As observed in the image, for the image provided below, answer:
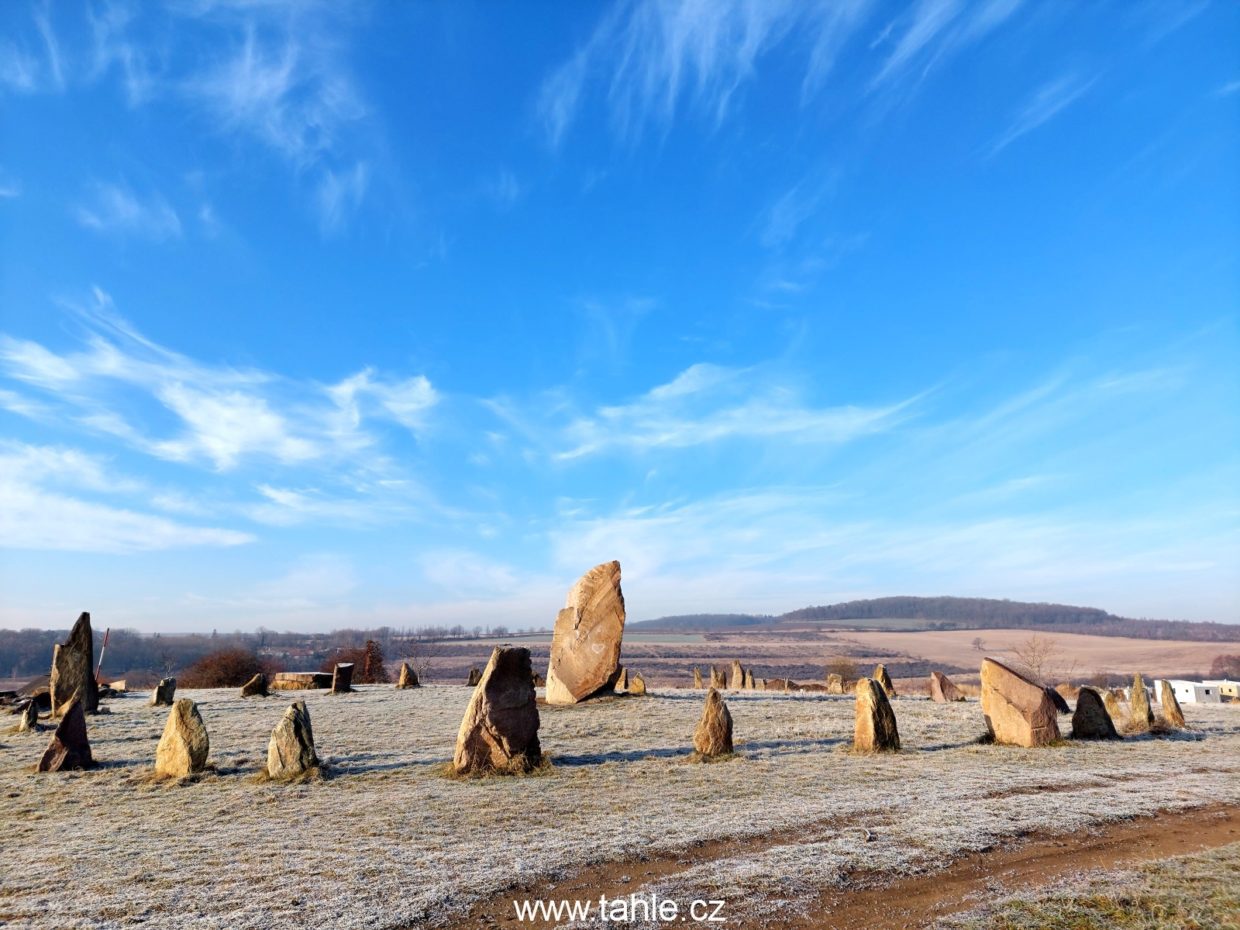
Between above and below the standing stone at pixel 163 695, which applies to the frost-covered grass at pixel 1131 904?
below

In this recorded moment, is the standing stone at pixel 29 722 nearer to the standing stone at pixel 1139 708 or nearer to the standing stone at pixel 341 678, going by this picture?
the standing stone at pixel 341 678

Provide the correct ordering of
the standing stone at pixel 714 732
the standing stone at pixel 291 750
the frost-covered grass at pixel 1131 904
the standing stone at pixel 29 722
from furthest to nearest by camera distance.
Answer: the standing stone at pixel 29 722, the standing stone at pixel 714 732, the standing stone at pixel 291 750, the frost-covered grass at pixel 1131 904

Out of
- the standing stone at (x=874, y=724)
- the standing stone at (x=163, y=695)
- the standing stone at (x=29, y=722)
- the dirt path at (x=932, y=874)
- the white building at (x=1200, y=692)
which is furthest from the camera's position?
the white building at (x=1200, y=692)

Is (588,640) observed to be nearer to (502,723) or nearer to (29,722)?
(502,723)

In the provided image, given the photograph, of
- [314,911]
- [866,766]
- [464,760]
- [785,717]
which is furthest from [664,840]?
[785,717]

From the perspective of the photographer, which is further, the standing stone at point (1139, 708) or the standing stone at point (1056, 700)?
the standing stone at point (1139, 708)

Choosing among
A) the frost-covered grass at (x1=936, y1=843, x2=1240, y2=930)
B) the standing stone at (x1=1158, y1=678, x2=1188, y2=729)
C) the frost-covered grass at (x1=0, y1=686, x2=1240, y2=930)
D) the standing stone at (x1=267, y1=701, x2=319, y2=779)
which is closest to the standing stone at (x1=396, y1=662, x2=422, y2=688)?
the frost-covered grass at (x1=0, y1=686, x2=1240, y2=930)

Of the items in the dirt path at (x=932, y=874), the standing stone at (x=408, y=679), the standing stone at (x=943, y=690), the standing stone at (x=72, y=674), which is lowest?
the standing stone at (x=943, y=690)

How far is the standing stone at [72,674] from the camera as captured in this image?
2172cm

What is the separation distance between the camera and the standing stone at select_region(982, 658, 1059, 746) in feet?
53.0

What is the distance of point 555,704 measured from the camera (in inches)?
894

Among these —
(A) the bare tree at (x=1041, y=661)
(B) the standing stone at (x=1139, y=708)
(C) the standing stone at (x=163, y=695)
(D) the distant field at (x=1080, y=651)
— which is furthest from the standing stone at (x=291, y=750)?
(D) the distant field at (x=1080, y=651)

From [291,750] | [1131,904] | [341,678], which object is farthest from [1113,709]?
[341,678]

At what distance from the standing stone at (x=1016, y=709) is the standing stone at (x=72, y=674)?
2433cm
